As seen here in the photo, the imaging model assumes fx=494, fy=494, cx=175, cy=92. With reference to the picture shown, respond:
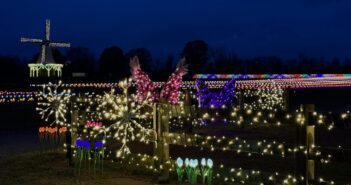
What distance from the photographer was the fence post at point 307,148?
577 centimetres

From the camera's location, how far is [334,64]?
2913 inches

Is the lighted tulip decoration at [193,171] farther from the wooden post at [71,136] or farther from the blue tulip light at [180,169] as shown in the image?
the wooden post at [71,136]

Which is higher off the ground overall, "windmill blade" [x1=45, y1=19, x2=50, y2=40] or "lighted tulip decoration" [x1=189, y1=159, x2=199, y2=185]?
"windmill blade" [x1=45, y1=19, x2=50, y2=40]

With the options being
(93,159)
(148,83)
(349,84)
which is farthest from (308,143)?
(349,84)

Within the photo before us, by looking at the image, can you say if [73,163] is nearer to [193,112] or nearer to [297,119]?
[193,112]

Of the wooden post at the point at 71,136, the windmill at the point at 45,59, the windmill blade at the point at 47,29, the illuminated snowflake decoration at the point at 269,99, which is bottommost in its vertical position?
the wooden post at the point at 71,136

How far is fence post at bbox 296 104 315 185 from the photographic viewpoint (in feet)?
18.9

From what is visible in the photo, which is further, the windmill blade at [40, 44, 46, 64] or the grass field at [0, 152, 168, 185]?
the windmill blade at [40, 44, 46, 64]

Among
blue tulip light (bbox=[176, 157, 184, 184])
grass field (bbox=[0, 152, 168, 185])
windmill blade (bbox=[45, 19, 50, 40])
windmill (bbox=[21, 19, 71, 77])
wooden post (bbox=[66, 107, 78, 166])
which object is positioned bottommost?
grass field (bbox=[0, 152, 168, 185])

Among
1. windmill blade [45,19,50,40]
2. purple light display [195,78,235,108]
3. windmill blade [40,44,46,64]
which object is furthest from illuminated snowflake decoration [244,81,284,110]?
windmill blade [45,19,50,40]

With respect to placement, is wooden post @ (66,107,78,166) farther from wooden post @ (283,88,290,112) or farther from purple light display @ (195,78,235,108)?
wooden post @ (283,88,290,112)

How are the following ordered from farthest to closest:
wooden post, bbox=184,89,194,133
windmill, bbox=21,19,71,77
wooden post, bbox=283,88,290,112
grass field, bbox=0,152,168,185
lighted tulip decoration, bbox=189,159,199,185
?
windmill, bbox=21,19,71,77, wooden post, bbox=283,88,290,112, grass field, bbox=0,152,168,185, wooden post, bbox=184,89,194,133, lighted tulip decoration, bbox=189,159,199,185

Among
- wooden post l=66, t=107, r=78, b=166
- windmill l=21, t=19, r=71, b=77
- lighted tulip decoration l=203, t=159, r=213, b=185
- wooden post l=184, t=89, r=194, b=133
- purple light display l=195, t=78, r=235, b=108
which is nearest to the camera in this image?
lighted tulip decoration l=203, t=159, r=213, b=185

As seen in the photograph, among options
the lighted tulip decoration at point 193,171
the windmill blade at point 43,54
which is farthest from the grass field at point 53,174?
the windmill blade at point 43,54
